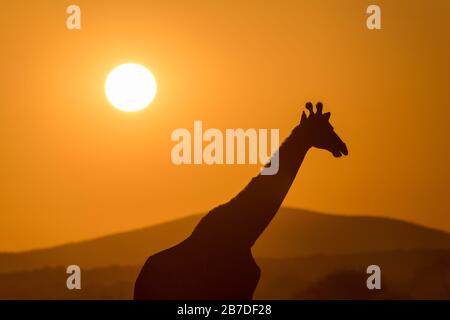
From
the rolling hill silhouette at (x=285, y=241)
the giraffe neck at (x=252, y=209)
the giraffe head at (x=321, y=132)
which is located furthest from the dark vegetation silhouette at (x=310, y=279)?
the giraffe head at (x=321, y=132)

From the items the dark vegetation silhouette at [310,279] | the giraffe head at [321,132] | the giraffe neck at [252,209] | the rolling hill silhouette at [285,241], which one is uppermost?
the giraffe head at [321,132]

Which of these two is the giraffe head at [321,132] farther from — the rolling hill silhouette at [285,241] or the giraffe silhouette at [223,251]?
the rolling hill silhouette at [285,241]

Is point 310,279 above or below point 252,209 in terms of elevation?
below

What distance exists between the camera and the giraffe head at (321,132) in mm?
3736

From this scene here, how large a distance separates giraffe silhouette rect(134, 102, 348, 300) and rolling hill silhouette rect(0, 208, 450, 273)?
62mm

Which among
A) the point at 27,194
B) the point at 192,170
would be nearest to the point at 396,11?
the point at 192,170

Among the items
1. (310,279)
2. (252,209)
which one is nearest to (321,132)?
(252,209)

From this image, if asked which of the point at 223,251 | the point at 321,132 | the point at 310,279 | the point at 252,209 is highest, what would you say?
the point at 321,132

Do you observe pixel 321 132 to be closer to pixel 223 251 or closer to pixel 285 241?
pixel 285 241

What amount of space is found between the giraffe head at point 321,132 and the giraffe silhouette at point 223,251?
0.30ft

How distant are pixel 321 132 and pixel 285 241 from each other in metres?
0.63

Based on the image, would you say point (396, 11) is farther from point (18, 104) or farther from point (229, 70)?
point (18, 104)

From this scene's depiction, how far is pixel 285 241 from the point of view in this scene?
373 cm

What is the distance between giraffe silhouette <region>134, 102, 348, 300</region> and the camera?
12.1 ft
